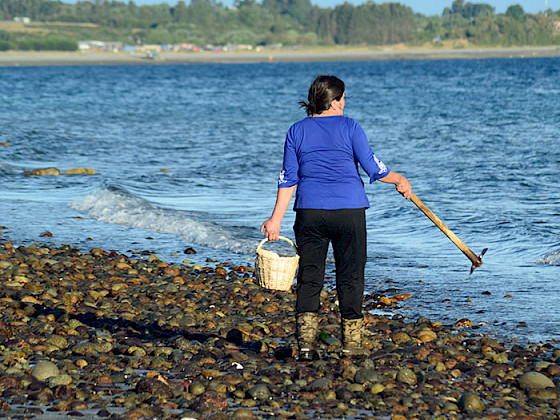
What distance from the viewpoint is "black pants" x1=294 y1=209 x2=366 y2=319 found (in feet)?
18.3

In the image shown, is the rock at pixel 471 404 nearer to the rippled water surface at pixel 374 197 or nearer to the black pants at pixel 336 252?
the black pants at pixel 336 252

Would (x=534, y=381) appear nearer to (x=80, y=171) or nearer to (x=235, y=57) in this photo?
(x=80, y=171)

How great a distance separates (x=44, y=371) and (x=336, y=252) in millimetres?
2300

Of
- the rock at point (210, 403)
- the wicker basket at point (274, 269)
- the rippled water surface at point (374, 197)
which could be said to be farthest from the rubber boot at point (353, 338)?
the wicker basket at point (274, 269)

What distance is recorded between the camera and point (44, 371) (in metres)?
5.28

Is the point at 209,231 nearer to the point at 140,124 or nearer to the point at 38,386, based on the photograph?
the point at 38,386

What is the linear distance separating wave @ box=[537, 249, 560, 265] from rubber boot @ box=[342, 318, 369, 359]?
5041 mm

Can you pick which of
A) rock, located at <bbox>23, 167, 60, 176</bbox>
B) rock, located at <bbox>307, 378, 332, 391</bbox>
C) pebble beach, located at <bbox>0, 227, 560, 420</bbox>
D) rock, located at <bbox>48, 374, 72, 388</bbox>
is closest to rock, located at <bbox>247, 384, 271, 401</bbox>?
pebble beach, located at <bbox>0, 227, 560, 420</bbox>

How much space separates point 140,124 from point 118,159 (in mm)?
13382

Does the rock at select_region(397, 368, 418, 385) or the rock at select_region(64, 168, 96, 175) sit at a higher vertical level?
the rock at select_region(397, 368, 418, 385)

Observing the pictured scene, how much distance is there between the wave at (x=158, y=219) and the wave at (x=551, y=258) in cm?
404

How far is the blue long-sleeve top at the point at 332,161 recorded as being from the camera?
5500 millimetres

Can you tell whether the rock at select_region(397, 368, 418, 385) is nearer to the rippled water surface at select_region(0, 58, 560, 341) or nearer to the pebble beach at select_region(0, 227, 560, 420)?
the pebble beach at select_region(0, 227, 560, 420)

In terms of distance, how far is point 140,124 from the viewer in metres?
35.8
